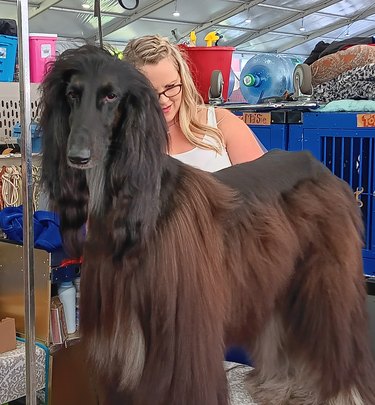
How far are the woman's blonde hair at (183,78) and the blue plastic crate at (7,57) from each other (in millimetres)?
792

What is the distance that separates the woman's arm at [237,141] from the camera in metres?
1.43

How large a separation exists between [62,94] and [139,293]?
10.9 inches

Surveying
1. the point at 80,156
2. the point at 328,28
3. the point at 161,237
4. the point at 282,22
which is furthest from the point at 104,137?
the point at 328,28

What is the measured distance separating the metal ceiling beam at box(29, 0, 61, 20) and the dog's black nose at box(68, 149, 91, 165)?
7.01 m

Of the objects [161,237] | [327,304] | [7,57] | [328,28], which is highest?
[328,28]

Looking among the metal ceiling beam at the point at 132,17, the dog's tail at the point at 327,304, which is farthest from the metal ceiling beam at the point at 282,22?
the dog's tail at the point at 327,304

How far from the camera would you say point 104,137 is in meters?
0.78

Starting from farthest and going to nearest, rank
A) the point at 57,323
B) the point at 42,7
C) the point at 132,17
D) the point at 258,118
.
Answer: the point at 132,17 < the point at 42,7 < the point at 258,118 < the point at 57,323

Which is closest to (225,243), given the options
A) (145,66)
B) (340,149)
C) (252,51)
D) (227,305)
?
(227,305)

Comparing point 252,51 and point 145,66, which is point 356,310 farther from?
point 252,51

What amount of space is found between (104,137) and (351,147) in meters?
1.55

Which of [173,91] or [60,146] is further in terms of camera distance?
[173,91]

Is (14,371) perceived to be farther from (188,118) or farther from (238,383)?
(188,118)

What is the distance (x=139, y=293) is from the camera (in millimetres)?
820
